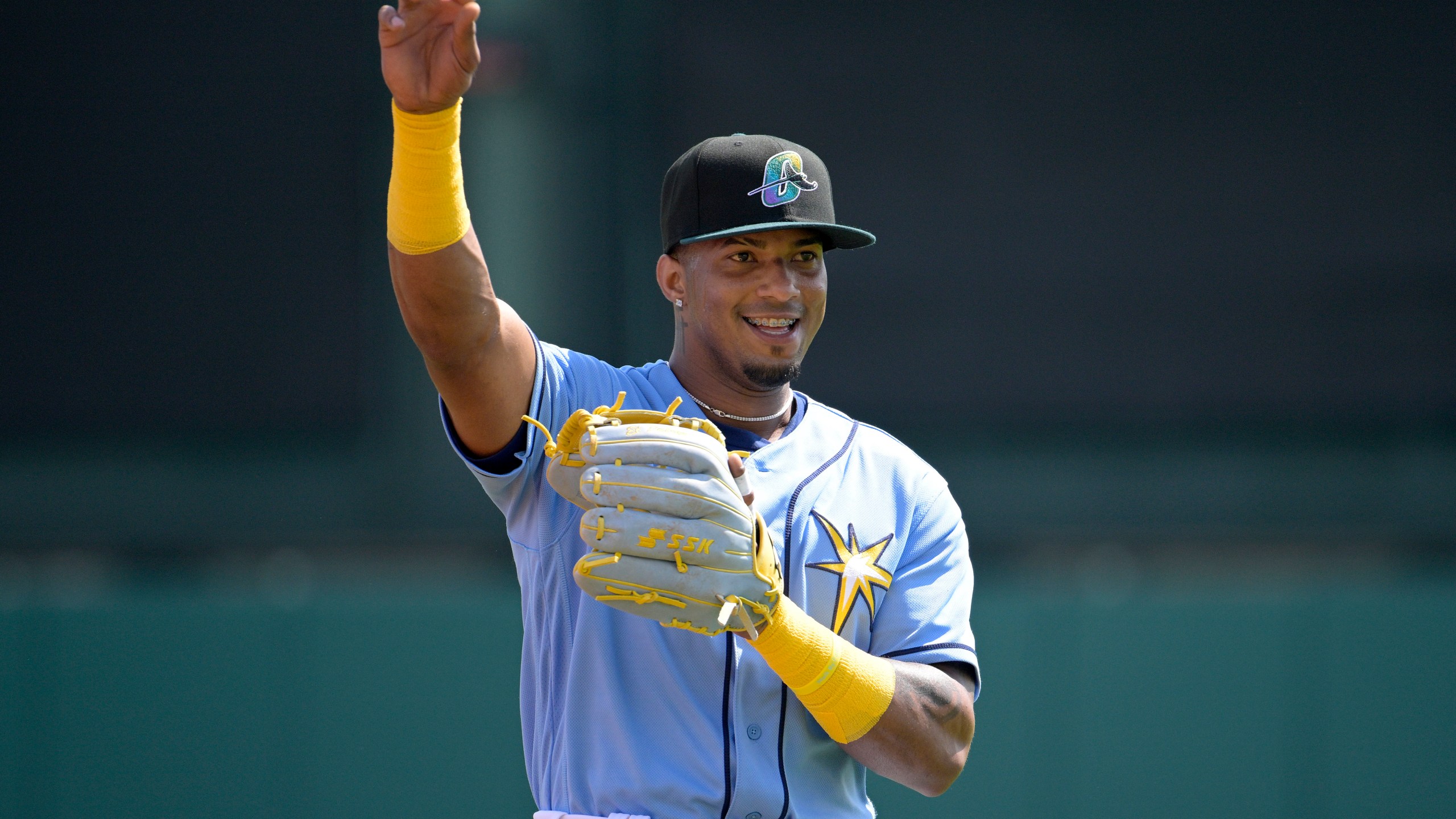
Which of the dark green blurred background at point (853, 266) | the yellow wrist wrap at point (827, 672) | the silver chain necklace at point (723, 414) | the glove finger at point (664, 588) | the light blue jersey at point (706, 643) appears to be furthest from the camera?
the dark green blurred background at point (853, 266)

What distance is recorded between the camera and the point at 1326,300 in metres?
4.56

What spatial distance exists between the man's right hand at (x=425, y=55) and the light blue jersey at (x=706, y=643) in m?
0.35

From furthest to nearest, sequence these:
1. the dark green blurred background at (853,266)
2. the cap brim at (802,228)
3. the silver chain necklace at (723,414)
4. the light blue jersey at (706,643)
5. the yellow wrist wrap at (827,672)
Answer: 1. the dark green blurred background at (853,266)
2. the silver chain necklace at (723,414)
3. the cap brim at (802,228)
4. the light blue jersey at (706,643)
5. the yellow wrist wrap at (827,672)

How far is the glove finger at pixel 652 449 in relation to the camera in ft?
4.74

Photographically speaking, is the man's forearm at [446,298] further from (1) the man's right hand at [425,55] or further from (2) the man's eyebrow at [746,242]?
(2) the man's eyebrow at [746,242]

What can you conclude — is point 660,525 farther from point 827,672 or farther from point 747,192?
point 747,192

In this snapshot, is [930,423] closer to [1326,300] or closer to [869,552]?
[1326,300]

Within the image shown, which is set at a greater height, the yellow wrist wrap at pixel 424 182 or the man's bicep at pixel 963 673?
the yellow wrist wrap at pixel 424 182

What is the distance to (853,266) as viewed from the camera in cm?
471

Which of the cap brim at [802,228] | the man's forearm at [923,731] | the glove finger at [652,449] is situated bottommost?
the man's forearm at [923,731]

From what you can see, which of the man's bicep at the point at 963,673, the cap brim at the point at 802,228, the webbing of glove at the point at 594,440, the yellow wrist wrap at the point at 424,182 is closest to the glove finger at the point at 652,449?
the webbing of glove at the point at 594,440

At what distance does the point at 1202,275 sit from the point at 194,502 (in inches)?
144

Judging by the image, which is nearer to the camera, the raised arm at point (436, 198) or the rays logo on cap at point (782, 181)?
the raised arm at point (436, 198)

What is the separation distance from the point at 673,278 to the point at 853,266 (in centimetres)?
288
